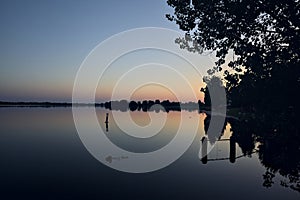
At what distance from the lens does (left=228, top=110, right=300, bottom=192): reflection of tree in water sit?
13797 mm

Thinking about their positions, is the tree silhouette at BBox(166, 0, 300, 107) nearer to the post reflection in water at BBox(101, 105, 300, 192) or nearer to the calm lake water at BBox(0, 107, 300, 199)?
the post reflection in water at BBox(101, 105, 300, 192)

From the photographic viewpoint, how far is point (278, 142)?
17.3 metres

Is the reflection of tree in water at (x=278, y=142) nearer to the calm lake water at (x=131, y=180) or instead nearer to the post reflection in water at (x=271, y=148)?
the post reflection in water at (x=271, y=148)

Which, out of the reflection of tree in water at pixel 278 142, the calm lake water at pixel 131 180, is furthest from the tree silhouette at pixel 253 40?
the calm lake water at pixel 131 180

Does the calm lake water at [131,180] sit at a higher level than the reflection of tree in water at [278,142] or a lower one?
lower

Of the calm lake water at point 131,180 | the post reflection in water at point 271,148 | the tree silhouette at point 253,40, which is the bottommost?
the calm lake water at point 131,180

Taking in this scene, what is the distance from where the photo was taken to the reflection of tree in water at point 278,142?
1380cm

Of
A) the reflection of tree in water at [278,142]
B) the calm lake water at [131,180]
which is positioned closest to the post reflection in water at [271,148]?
the reflection of tree in water at [278,142]

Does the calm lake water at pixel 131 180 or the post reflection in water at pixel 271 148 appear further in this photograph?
the calm lake water at pixel 131 180

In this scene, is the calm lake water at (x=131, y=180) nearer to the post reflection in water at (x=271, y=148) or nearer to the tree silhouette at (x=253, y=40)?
the post reflection in water at (x=271, y=148)

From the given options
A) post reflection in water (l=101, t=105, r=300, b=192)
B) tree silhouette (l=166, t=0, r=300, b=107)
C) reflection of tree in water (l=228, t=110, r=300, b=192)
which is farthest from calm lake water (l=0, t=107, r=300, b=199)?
tree silhouette (l=166, t=0, r=300, b=107)

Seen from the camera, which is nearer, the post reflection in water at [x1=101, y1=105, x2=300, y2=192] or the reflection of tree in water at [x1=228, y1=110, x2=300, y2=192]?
the reflection of tree in water at [x1=228, y1=110, x2=300, y2=192]

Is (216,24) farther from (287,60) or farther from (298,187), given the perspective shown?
(298,187)

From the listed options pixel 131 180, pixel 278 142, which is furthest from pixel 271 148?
pixel 131 180
